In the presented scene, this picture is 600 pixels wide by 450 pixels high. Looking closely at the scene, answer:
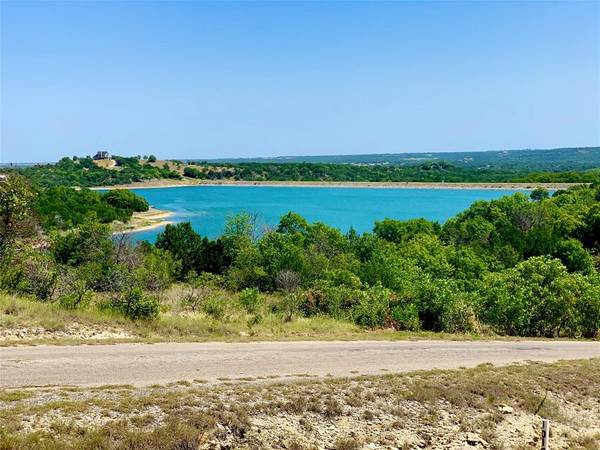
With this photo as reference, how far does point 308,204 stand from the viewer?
136 metres

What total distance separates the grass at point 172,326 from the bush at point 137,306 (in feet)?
1.07

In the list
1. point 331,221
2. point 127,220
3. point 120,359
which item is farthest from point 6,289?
point 331,221

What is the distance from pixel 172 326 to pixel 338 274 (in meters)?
14.0

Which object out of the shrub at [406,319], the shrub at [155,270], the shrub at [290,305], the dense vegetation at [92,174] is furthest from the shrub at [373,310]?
the dense vegetation at [92,174]

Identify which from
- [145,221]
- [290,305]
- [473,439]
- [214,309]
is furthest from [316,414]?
[145,221]

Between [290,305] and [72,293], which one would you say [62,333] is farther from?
[290,305]

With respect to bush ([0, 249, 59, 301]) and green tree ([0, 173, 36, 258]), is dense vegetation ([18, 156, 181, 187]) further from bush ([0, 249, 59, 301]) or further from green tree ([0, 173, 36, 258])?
bush ([0, 249, 59, 301])

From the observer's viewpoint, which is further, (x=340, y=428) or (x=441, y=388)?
(x=441, y=388)

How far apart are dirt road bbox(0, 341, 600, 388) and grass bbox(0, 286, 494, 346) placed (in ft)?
3.03

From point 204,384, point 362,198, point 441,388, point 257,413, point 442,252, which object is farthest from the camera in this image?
point 362,198

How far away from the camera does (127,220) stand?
8669 cm

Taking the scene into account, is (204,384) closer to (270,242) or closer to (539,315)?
(539,315)

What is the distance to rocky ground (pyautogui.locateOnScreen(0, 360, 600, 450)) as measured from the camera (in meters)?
10.2

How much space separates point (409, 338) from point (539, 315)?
29.7 feet
